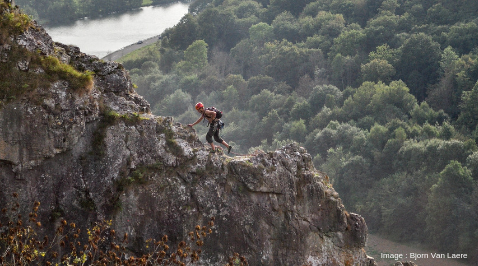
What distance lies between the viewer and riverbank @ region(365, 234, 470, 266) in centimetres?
4581

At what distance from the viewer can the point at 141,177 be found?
16734 mm

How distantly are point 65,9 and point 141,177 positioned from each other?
341 ft

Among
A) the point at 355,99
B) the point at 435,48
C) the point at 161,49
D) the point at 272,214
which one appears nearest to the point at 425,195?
the point at 355,99

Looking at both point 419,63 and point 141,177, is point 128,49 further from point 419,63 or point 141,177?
point 141,177

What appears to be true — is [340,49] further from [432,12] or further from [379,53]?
[432,12]


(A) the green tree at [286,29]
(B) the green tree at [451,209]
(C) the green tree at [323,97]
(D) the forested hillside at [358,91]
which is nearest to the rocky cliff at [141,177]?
(B) the green tree at [451,209]

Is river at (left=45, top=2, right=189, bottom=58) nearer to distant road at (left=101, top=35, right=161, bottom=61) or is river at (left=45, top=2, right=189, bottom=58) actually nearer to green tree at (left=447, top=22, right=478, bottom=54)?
distant road at (left=101, top=35, right=161, bottom=61)

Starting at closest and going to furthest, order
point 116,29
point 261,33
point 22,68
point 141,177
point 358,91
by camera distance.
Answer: point 22,68
point 141,177
point 358,91
point 261,33
point 116,29

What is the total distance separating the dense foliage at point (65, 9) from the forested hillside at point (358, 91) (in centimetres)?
2237

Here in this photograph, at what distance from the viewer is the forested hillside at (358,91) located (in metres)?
51.9

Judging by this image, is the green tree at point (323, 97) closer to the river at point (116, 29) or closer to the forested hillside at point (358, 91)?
the forested hillside at point (358, 91)

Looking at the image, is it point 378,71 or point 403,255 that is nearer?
point 403,255

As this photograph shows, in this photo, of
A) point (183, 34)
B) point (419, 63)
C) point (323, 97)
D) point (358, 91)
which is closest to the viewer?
point (358, 91)

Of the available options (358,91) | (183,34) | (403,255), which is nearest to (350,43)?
(358,91)
